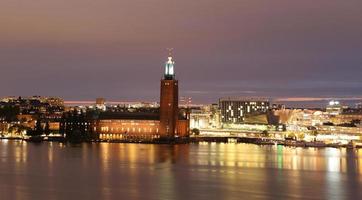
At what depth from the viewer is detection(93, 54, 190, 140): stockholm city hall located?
37.4m

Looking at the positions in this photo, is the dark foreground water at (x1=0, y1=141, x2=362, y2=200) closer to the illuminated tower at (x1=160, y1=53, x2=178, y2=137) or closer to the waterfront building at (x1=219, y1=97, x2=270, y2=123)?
the illuminated tower at (x1=160, y1=53, x2=178, y2=137)

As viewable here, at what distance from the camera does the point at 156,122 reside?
126 ft

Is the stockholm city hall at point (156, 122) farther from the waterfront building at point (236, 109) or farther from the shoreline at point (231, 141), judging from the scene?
the waterfront building at point (236, 109)

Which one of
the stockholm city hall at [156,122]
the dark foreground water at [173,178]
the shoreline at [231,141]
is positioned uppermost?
the stockholm city hall at [156,122]

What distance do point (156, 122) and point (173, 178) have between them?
861 inches

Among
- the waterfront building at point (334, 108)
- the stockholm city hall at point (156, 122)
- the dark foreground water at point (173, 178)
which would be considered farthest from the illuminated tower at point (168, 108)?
the waterfront building at point (334, 108)

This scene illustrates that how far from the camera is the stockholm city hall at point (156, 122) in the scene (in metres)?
37.4

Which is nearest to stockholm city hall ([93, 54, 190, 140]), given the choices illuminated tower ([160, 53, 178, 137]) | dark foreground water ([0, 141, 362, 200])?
illuminated tower ([160, 53, 178, 137])

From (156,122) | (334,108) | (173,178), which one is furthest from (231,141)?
(173,178)

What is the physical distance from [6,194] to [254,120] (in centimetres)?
4510

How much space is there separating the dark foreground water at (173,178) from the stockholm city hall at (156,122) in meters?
14.2

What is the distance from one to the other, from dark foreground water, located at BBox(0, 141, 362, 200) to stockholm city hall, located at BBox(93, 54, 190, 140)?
1423 centimetres

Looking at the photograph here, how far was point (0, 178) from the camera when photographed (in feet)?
52.6

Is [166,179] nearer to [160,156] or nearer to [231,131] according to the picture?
[160,156]
